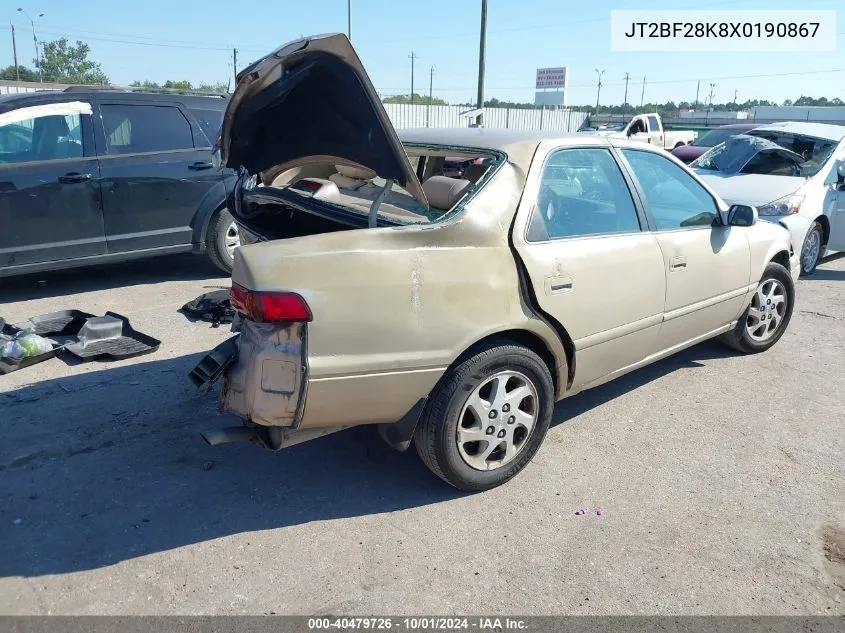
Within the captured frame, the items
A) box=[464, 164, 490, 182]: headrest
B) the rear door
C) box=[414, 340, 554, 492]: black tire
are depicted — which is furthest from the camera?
the rear door

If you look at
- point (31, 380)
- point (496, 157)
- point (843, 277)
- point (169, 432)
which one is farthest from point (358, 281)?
point (843, 277)

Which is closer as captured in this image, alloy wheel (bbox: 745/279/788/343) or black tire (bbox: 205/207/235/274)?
alloy wheel (bbox: 745/279/788/343)

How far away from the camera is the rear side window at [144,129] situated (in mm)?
6625

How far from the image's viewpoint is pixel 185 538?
9.95 ft

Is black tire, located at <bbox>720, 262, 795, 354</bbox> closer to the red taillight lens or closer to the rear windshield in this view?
the rear windshield

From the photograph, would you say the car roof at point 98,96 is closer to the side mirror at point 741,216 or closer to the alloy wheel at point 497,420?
the alloy wheel at point 497,420

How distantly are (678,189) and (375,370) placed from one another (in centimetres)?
260

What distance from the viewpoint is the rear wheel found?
23.5ft

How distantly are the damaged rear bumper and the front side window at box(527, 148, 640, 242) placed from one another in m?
1.31

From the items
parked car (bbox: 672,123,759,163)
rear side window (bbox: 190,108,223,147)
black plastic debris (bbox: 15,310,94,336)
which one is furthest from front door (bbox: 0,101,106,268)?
parked car (bbox: 672,123,759,163)

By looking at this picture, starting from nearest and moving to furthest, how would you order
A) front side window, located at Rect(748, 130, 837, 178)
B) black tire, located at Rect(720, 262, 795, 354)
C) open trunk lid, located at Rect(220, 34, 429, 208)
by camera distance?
1. open trunk lid, located at Rect(220, 34, 429, 208)
2. black tire, located at Rect(720, 262, 795, 354)
3. front side window, located at Rect(748, 130, 837, 178)

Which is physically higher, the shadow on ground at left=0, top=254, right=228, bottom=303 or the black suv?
the black suv

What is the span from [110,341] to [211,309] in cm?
98

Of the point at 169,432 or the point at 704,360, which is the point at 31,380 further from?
the point at 704,360
